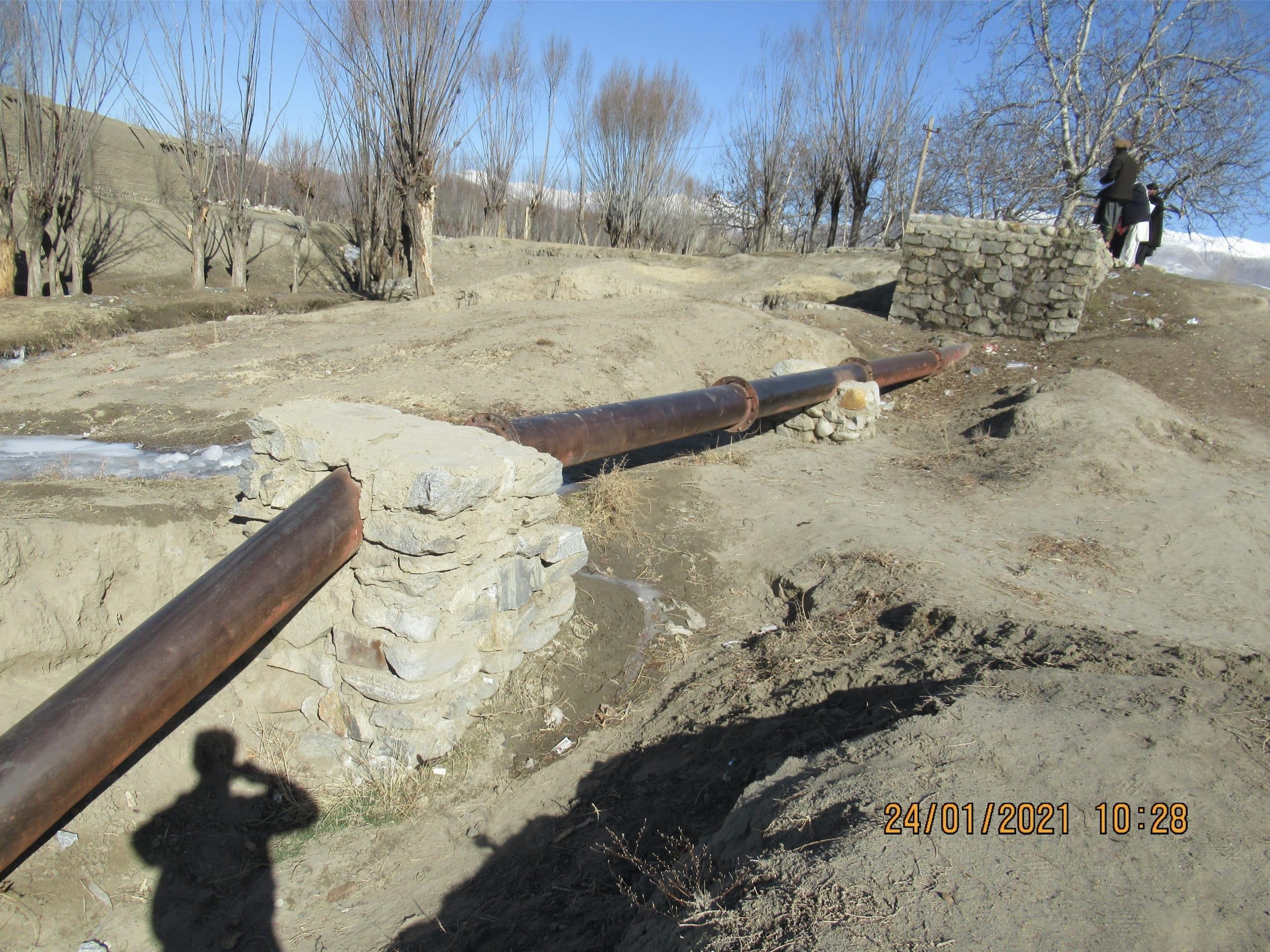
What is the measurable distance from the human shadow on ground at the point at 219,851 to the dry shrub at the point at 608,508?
2358 millimetres

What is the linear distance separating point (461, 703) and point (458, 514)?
90 cm

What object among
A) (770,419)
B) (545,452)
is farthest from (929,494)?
(545,452)

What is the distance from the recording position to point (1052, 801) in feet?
6.61

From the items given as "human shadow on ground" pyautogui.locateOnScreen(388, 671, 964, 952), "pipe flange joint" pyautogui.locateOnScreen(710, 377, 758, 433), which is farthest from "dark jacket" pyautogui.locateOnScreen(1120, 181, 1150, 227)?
"human shadow on ground" pyautogui.locateOnScreen(388, 671, 964, 952)

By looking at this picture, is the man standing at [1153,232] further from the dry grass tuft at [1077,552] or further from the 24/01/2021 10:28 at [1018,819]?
the 24/01/2021 10:28 at [1018,819]

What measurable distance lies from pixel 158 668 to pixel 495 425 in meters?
1.94

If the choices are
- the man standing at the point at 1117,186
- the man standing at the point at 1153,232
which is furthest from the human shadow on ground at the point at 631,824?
the man standing at the point at 1153,232

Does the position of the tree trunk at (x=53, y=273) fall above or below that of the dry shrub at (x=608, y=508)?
above

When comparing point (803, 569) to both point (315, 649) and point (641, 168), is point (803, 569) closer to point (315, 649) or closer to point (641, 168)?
point (315, 649)

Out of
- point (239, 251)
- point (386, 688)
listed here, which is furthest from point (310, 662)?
point (239, 251)

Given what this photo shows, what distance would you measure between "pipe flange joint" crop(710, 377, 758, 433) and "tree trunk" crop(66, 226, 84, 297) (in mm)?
12292

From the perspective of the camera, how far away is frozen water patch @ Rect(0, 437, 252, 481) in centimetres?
486

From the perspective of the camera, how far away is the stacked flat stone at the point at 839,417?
7.42m

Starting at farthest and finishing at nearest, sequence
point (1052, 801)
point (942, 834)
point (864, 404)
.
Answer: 1. point (864, 404)
2. point (1052, 801)
3. point (942, 834)
